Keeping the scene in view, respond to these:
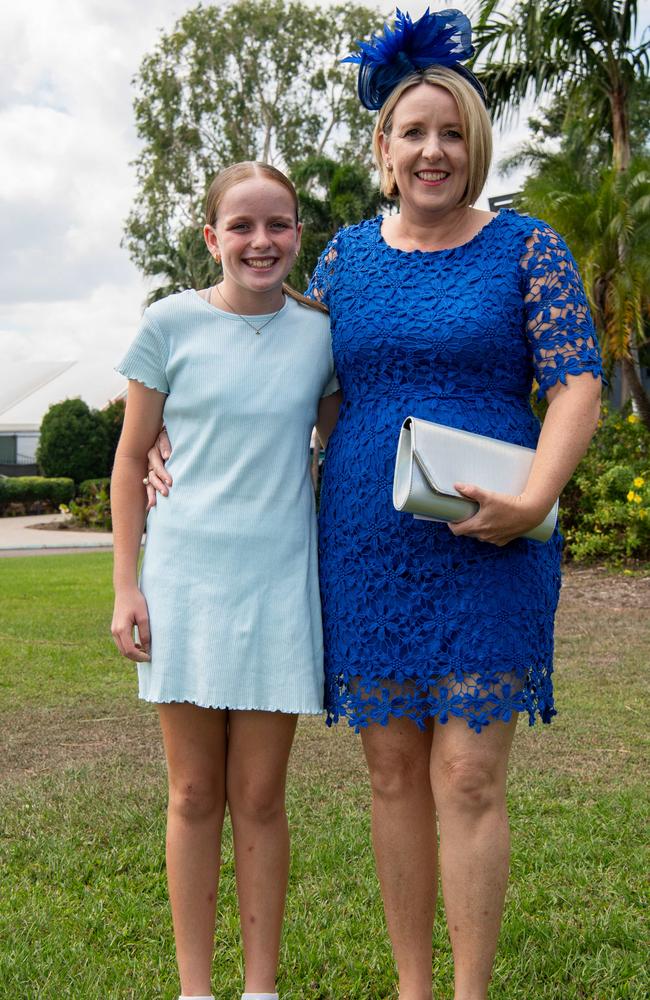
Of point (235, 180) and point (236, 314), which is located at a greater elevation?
point (235, 180)

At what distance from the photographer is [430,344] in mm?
2430

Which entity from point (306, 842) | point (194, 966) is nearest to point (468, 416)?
point (194, 966)

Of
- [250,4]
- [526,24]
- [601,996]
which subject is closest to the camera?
[601,996]

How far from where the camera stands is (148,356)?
8.16 feet

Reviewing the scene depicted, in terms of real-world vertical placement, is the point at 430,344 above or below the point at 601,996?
above

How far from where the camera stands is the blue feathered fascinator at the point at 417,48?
2.52 metres

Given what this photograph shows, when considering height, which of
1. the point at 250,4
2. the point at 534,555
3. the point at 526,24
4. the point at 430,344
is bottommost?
the point at 534,555

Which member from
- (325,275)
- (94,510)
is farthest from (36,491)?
(325,275)

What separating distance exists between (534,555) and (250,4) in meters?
30.3

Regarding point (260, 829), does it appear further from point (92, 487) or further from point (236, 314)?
point (92, 487)

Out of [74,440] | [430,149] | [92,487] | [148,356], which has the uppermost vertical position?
[430,149]

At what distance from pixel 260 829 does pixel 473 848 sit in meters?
0.52

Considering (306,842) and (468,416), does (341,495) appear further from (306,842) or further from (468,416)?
(306,842)

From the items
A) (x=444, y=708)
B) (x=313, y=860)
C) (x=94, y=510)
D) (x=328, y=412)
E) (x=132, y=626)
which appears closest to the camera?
(x=444, y=708)
